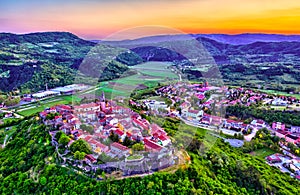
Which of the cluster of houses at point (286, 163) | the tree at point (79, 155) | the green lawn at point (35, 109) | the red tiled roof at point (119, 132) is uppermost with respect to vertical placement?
the red tiled roof at point (119, 132)

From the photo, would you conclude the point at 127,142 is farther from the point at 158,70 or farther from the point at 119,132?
the point at 158,70

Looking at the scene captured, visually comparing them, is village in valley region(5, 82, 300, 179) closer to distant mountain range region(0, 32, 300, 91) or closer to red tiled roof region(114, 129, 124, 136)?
red tiled roof region(114, 129, 124, 136)

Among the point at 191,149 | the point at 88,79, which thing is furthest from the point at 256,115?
the point at 88,79

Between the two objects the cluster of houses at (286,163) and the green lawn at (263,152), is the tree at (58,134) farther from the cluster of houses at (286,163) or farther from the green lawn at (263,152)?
the cluster of houses at (286,163)

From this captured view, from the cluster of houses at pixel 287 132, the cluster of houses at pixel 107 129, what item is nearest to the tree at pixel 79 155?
the cluster of houses at pixel 107 129

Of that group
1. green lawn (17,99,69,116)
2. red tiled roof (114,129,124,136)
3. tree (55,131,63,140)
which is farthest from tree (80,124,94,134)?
green lawn (17,99,69,116)

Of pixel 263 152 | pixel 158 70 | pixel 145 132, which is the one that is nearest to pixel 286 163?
pixel 263 152
